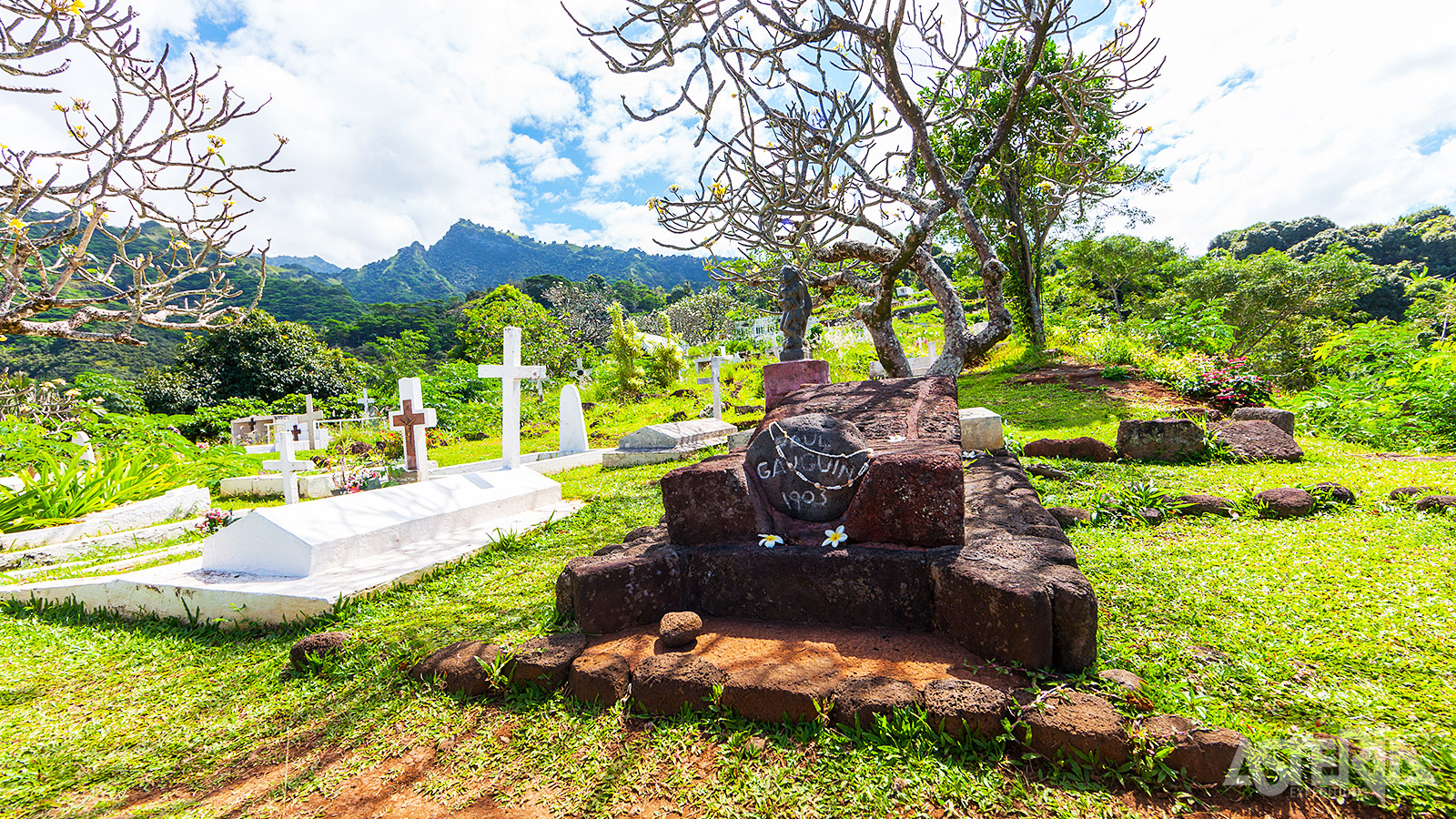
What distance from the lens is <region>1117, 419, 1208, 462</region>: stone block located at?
19.2 feet

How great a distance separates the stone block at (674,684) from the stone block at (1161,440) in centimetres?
565

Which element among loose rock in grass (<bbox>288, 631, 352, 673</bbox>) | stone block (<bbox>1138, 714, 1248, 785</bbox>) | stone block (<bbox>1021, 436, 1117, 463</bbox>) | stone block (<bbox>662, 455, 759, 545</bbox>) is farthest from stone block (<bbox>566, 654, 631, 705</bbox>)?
stone block (<bbox>1021, 436, 1117, 463</bbox>)

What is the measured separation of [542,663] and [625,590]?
1.66 ft

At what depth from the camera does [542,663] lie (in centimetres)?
249

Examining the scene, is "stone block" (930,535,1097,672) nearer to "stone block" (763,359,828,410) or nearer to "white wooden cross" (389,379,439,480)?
"stone block" (763,359,828,410)

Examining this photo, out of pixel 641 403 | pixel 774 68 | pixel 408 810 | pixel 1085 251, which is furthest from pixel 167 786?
pixel 1085 251

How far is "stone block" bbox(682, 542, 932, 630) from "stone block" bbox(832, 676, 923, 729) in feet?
1.75

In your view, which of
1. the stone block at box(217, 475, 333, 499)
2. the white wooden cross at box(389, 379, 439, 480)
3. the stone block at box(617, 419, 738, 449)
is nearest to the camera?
the white wooden cross at box(389, 379, 439, 480)

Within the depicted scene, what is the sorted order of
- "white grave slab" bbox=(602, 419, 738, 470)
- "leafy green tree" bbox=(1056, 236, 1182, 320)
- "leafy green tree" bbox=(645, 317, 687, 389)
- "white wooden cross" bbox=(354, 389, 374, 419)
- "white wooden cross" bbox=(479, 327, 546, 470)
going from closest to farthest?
"white wooden cross" bbox=(479, 327, 546, 470) → "white grave slab" bbox=(602, 419, 738, 470) → "white wooden cross" bbox=(354, 389, 374, 419) → "leafy green tree" bbox=(645, 317, 687, 389) → "leafy green tree" bbox=(1056, 236, 1182, 320)

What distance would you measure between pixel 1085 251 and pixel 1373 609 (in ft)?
90.6

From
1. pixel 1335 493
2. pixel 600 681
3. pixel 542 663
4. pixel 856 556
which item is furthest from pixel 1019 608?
pixel 1335 493

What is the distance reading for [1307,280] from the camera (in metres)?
19.5

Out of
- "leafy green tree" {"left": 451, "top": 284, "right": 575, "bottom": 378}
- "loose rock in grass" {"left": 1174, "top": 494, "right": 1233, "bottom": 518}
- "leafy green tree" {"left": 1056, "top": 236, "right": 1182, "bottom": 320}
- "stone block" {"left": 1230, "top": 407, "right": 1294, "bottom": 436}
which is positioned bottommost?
"loose rock in grass" {"left": 1174, "top": 494, "right": 1233, "bottom": 518}

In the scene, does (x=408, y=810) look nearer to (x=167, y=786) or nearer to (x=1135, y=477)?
(x=167, y=786)
